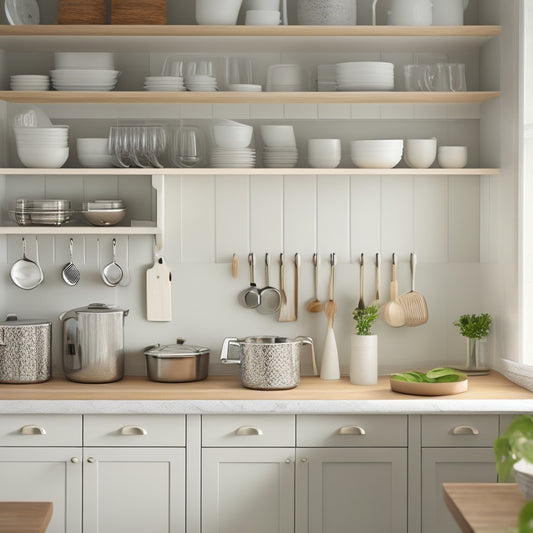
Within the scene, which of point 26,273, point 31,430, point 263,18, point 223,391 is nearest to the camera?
point 31,430

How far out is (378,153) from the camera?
3.59 m

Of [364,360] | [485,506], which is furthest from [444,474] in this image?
[485,506]

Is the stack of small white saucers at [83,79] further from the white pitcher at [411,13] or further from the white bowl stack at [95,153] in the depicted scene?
the white pitcher at [411,13]

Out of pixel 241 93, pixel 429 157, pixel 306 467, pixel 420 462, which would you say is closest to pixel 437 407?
pixel 420 462

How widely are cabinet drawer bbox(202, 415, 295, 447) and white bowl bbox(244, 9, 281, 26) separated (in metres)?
1.55

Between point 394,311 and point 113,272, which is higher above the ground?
point 113,272

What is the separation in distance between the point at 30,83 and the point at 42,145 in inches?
10.2

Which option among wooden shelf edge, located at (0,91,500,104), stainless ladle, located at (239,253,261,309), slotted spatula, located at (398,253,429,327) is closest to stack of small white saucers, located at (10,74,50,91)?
wooden shelf edge, located at (0,91,500,104)

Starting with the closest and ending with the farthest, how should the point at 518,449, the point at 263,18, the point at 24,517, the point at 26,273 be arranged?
the point at 518,449 → the point at 24,517 → the point at 263,18 → the point at 26,273

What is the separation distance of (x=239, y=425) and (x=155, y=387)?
414 mm

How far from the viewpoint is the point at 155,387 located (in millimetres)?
3465

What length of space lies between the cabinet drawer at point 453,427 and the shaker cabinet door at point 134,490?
914 millimetres

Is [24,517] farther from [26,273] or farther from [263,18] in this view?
[263,18]

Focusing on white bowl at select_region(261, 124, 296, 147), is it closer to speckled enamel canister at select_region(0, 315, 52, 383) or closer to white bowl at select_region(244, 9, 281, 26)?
white bowl at select_region(244, 9, 281, 26)
